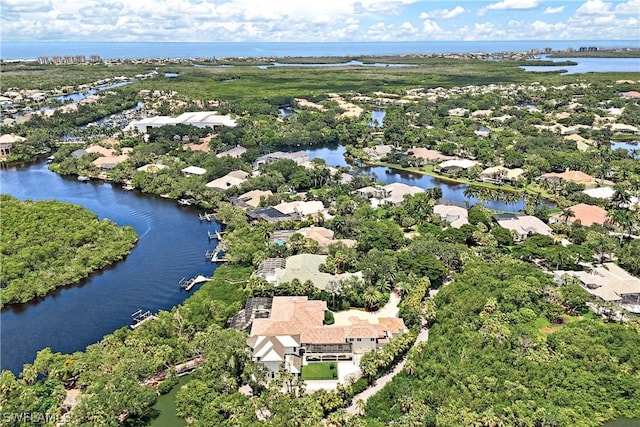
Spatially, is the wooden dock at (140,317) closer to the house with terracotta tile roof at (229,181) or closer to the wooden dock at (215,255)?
the wooden dock at (215,255)

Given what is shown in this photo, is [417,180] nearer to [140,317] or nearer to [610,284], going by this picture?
[610,284]

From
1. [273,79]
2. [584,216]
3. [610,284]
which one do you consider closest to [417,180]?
[584,216]

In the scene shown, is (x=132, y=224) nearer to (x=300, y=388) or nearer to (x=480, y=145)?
(x=300, y=388)

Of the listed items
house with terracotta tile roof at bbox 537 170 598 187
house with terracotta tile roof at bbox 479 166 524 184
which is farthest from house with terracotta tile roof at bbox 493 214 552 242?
house with terracotta tile roof at bbox 537 170 598 187

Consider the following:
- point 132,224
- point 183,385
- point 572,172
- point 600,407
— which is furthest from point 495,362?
point 572,172

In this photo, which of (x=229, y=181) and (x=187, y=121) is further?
(x=187, y=121)

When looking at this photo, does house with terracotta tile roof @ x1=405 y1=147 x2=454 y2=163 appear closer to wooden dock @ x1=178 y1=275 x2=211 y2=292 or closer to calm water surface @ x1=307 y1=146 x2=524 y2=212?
calm water surface @ x1=307 y1=146 x2=524 y2=212
